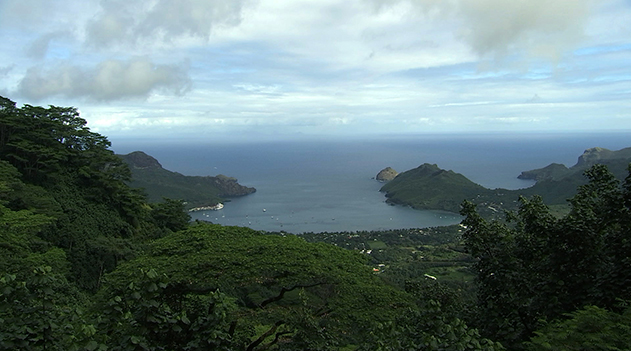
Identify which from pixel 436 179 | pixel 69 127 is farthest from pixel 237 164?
pixel 69 127

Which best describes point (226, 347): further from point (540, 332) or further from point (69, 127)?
point (69, 127)

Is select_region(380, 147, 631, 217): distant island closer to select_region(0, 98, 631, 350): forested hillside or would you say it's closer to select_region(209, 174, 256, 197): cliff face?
select_region(209, 174, 256, 197): cliff face

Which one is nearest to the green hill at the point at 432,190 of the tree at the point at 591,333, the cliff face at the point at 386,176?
the cliff face at the point at 386,176

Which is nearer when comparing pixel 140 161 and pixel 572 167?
pixel 140 161

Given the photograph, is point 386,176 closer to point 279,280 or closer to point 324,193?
point 324,193

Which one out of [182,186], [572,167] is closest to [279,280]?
[182,186]

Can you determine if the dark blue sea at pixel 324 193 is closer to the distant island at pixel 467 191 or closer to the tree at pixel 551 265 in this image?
the distant island at pixel 467 191
